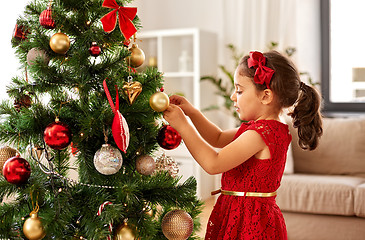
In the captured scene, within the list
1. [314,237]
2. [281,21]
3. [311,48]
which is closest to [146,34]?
[281,21]

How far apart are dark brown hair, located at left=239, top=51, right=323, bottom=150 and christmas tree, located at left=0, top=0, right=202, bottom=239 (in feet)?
1.36

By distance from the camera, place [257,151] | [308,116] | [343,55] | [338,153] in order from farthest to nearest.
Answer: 1. [343,55]
2. [338,153]
3. [308,116]
4. [257,151]

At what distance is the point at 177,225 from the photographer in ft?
4.01

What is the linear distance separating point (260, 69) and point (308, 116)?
0.27 metres

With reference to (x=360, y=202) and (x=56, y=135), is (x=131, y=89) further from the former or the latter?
(x=360, y=202)

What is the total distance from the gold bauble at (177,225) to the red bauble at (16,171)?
15.3 inches

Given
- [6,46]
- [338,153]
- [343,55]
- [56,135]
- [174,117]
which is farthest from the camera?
[343,55]

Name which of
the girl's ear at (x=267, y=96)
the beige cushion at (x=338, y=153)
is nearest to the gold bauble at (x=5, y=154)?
the girl's ear at (x=267, y=96)

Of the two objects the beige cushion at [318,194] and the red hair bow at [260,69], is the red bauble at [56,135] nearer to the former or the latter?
the red hair bow at [260,69]

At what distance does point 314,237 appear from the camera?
282cm

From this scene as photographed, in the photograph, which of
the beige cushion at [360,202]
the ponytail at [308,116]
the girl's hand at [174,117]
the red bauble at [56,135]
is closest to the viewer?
the red bauble at [56,135]

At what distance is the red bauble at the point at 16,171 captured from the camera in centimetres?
111

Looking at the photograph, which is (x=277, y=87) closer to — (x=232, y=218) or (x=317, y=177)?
(x=232, y=218)

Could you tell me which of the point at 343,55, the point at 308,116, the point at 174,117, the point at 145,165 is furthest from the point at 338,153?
the point at 145,165
